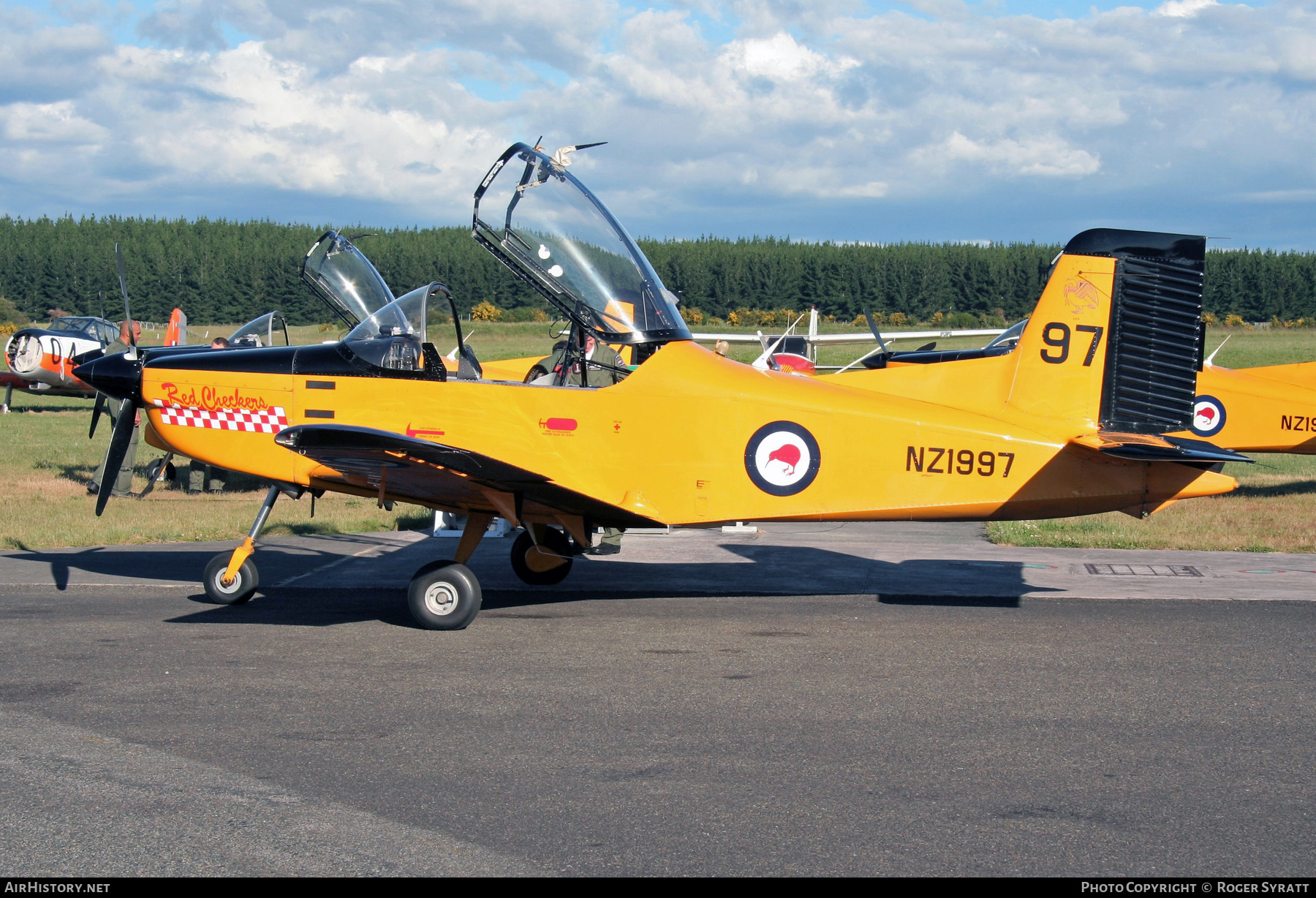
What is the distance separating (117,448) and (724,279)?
89035 mm

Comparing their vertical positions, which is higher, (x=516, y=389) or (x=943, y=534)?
(x=516, y=389)

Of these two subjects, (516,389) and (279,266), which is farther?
(279,266)

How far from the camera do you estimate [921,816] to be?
396 cm

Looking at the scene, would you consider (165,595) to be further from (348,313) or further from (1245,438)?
(1245,438)

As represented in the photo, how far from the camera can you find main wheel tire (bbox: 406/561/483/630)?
7230 mm

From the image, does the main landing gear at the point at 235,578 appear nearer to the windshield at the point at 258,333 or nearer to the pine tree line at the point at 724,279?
the windshield at the point at 258,333

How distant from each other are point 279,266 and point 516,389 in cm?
9406

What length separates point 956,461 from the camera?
7508 millimetres

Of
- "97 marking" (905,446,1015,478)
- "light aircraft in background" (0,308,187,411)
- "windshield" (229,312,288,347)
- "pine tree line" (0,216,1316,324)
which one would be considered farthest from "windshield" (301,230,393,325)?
"pine tree line" (0,216,1316,324)

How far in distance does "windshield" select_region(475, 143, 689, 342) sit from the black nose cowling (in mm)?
2862

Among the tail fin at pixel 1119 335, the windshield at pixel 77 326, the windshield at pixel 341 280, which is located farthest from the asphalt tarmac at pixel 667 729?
the windshield at pixel 77 326

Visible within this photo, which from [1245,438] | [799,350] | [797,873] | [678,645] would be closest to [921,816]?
[797,873]

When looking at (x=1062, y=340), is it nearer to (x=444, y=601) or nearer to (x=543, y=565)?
(x=543, y=565)

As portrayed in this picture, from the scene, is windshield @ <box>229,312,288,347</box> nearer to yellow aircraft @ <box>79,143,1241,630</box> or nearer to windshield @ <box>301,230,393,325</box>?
windshield @ <box>301,230,393,325</box>
